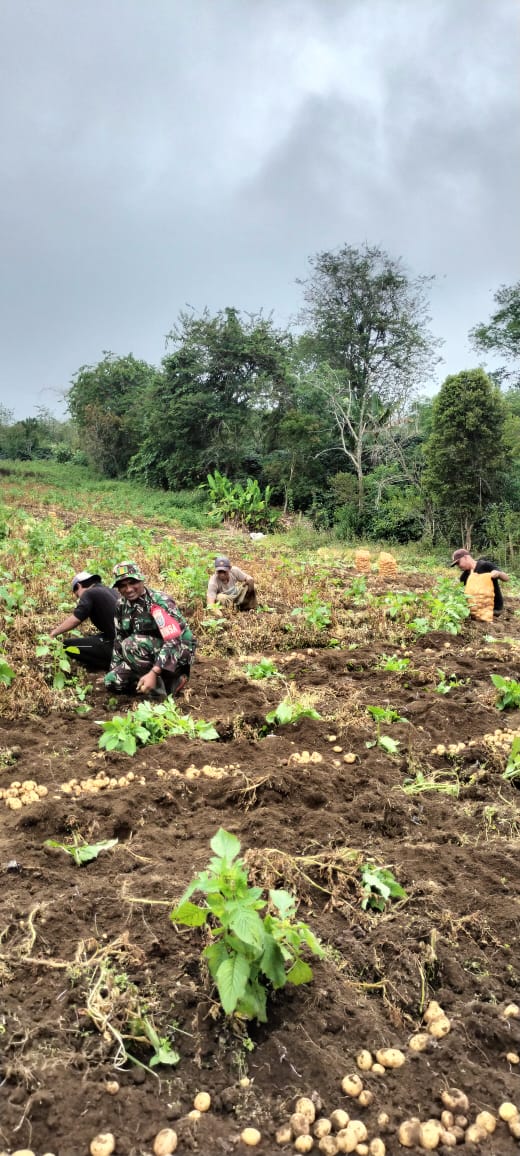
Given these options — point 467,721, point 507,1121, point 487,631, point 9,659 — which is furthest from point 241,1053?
point 487,631

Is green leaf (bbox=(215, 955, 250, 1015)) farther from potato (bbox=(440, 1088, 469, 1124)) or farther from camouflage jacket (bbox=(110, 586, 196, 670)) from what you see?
camouflage jacket (bbox=(110, 586, 196, 670))

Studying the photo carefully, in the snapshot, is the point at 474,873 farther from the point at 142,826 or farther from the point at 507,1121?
the point at 142,826

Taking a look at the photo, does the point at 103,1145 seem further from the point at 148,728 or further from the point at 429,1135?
the point at 148,728

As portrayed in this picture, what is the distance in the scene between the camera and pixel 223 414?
81.0 ft

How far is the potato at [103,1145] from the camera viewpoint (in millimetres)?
1536

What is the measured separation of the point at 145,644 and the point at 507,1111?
361cm

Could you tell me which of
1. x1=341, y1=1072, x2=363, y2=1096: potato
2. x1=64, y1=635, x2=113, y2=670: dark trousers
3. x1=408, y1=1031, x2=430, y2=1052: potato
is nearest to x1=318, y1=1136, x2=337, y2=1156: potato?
x1=341, y1=1072, x2=363, y2=1096: potato

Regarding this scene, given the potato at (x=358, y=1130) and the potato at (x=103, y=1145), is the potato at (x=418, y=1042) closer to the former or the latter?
the potato at (x=358, y=1130)

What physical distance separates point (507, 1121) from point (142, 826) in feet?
5.50

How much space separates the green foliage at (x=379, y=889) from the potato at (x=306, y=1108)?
753mm

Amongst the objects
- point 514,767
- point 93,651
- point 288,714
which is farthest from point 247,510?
point 514,767

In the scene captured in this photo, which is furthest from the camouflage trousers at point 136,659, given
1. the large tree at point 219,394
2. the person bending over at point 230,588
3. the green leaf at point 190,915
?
the large tree at point 219,394

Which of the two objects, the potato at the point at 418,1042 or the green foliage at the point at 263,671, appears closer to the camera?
the potato at the point at 418,1042

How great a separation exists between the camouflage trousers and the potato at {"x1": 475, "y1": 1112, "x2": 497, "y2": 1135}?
3.41 m
